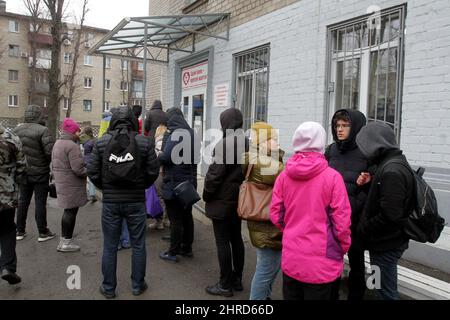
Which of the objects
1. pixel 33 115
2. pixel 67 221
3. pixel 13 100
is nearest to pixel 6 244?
pixel 67 221

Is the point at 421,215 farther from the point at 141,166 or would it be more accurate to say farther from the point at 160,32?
the point at 160,32

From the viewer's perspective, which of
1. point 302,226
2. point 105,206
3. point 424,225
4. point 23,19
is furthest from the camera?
point 23,19

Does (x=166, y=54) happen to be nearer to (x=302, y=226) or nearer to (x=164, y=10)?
(x=164, y=10)

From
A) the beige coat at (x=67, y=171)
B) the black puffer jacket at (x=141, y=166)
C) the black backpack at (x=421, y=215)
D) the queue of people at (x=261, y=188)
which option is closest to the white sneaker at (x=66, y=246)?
the queue of people at (x=261, y=188)

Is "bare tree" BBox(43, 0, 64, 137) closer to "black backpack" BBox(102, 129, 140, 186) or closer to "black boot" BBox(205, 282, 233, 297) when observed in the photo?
"black backpack" BBox(102, 129, 140, 186)

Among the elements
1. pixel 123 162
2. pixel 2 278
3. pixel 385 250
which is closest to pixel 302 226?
pixel 385 250

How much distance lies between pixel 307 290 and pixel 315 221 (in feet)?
1.51

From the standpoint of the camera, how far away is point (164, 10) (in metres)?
11.9

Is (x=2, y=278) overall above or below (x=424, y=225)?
below

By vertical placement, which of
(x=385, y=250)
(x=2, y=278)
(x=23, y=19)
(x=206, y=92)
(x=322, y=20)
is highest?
(x=23, y=19)

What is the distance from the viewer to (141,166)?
11.7 ft

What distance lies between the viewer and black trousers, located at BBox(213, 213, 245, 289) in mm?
3697

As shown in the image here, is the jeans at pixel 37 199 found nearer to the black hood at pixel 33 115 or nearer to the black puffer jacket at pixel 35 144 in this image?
the black puffer jacket at pixel 35 144

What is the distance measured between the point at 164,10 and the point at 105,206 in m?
9.73
